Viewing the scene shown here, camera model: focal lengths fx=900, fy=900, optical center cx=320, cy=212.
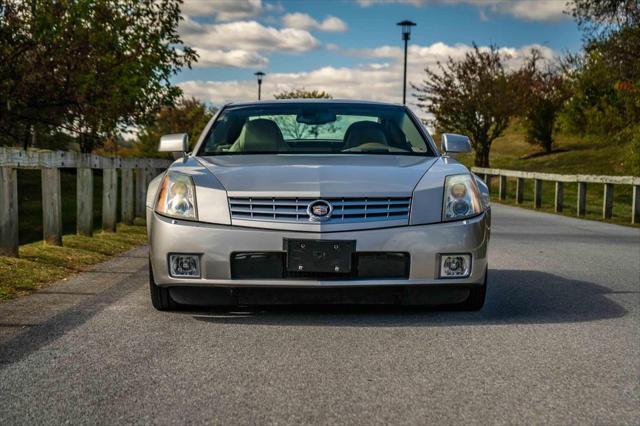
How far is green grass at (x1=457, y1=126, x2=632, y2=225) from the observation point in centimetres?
2471

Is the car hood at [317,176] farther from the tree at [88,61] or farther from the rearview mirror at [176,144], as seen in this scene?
the tree at [88,61]

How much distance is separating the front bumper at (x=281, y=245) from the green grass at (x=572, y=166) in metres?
13.1

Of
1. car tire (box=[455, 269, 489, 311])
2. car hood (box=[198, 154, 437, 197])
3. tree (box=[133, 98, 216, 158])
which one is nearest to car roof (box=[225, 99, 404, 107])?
car hood (box=[198, 154, 437, 197])

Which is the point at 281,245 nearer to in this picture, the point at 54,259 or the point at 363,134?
the point at 363,134

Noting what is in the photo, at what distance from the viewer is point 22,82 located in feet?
47.5

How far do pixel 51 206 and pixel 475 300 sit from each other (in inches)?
219

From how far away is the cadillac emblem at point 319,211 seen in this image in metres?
5.51

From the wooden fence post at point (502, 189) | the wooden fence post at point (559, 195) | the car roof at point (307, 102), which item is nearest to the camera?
the car roof at point (307, 102)

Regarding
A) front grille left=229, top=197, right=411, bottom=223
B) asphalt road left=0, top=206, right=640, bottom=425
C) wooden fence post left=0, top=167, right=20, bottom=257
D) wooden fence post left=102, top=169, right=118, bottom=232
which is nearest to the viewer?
asphalt road left=0, top=206, right=640, bottom=425

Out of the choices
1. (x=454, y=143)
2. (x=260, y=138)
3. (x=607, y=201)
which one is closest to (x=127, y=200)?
(x=260, y=138)

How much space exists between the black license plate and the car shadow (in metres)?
0.39

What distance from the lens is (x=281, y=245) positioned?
216 inches

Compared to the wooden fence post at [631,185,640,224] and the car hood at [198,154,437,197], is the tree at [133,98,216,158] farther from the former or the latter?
the car hood at [198,154,437,197]

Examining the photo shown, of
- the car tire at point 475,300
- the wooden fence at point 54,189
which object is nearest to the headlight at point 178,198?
the car tire at point 475,300
